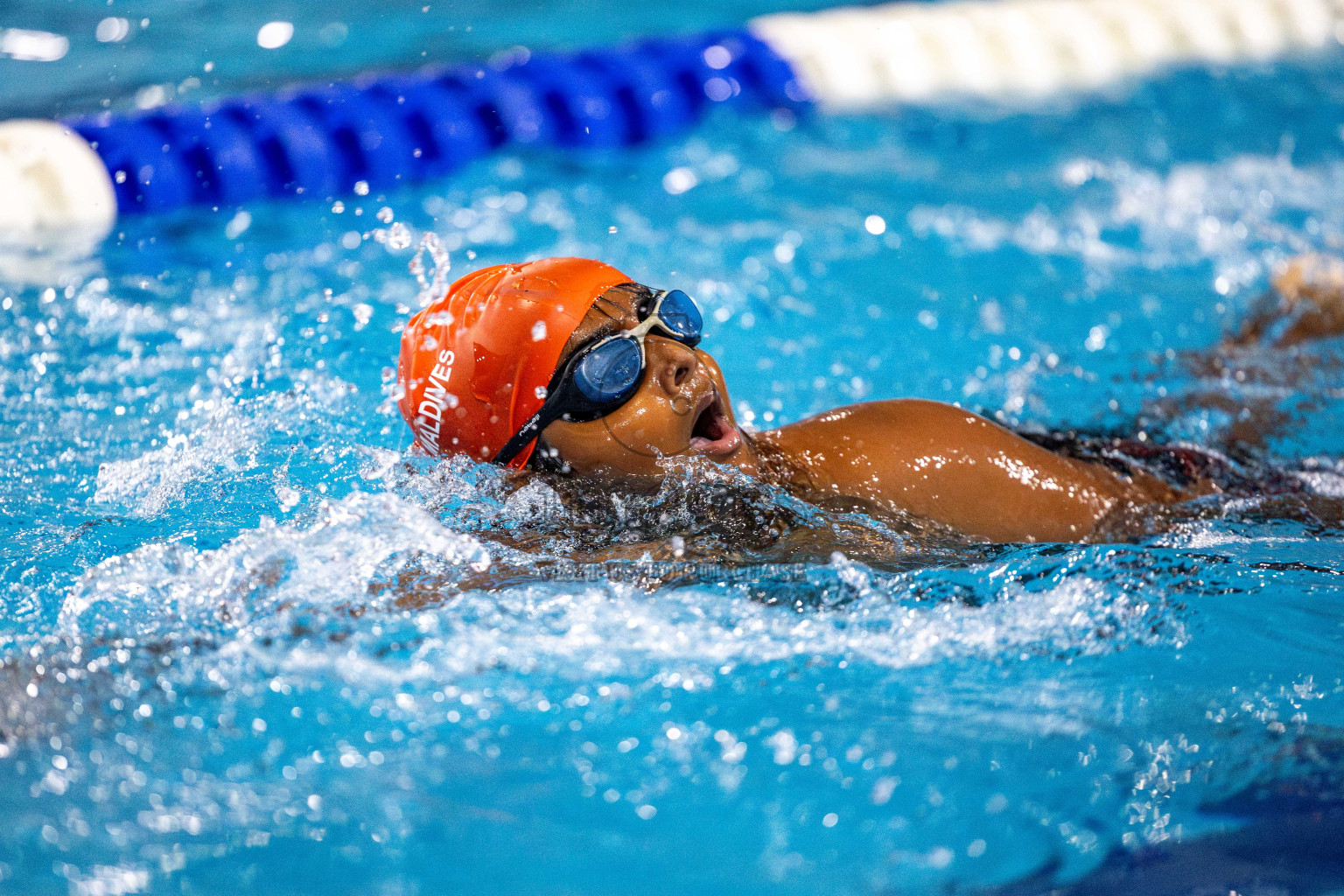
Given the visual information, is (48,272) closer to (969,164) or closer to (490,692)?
(490,692)

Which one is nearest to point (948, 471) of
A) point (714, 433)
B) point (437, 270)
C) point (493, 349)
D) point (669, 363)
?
point (714, 433)

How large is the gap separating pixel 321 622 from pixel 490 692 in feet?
1.16

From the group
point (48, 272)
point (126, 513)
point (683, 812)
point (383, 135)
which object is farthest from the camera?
point (383, 135)

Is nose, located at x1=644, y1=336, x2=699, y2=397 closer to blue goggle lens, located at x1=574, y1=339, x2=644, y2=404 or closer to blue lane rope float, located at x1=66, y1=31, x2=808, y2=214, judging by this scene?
blue goggle lens, located at x1=574, y1=339, x2=644, y2=404

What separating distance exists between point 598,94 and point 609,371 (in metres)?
3.87

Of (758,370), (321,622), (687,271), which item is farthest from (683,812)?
(687,271)

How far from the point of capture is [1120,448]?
→ 3.08 meters

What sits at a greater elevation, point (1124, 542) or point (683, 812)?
point (1124, 542)

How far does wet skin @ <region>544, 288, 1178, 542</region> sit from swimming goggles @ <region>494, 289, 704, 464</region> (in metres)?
0.02

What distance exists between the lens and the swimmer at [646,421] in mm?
2436

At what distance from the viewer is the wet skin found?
8.01 feet

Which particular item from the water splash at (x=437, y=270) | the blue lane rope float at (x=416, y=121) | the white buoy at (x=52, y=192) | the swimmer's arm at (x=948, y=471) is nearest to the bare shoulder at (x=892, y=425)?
the swimmer's arm at (x=948, y=471)

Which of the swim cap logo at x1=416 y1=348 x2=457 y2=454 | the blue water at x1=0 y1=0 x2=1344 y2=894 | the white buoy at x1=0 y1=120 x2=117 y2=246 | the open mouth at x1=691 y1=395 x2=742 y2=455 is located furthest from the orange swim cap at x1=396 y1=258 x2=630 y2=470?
the white buoy at x1=0 y1=120 x2=117 y2=246

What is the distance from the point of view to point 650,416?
7.95ft
